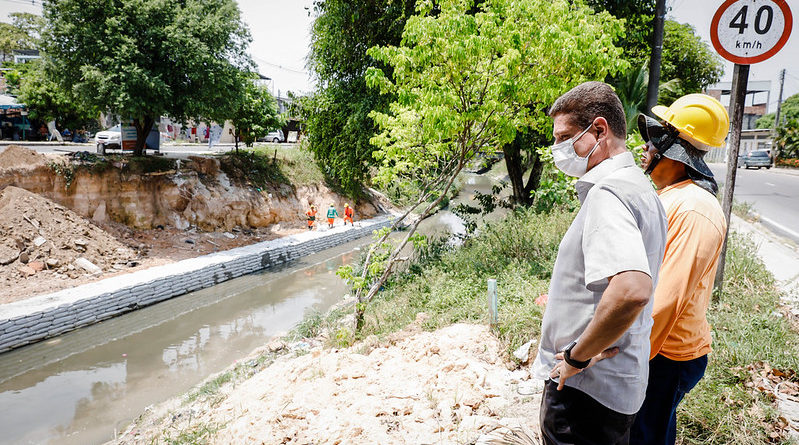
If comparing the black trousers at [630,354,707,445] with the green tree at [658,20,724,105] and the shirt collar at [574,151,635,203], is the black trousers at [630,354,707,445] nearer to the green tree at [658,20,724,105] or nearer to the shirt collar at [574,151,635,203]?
the shirt collar at [574,151,635,203]

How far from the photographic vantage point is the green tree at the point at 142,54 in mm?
11867

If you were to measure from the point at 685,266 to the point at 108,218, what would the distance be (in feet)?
50.9

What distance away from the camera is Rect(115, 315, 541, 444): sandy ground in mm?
3152

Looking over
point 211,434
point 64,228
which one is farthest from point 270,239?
point 211,434

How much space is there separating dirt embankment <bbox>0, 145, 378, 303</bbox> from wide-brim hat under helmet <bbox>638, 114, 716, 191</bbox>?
463 inches

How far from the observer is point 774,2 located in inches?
140

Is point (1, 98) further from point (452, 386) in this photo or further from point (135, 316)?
point (452, 386)

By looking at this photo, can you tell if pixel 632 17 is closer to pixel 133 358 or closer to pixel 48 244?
pixel 133 358

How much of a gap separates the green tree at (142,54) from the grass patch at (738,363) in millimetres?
13514

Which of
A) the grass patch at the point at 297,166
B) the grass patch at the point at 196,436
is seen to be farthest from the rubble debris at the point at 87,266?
the grass patch at the point at 297,166

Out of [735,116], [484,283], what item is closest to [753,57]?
[735,116]

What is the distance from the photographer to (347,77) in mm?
11883

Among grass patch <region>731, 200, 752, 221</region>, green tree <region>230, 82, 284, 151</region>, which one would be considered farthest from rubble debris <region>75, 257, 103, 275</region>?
grass patch <region>731, 200, 752, 221</region>

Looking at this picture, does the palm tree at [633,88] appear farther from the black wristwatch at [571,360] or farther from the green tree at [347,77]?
the black wristwatch at [571,360]
